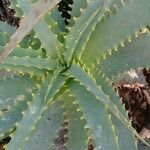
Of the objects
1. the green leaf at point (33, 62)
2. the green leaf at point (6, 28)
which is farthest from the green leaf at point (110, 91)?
the green leaf at point (6, 28)

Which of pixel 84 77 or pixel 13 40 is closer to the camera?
pixel 13 40

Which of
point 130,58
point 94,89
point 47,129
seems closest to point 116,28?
point 130,58

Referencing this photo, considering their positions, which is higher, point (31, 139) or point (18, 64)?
point (18, 64)

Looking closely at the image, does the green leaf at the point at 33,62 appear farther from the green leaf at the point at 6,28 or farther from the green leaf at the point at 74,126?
the green leaf at the point at 6,28

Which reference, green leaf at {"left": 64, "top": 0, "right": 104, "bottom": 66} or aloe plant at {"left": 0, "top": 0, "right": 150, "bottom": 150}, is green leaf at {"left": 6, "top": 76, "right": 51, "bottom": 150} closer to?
aloe plant at {"left": 0, "top": 0, "right": 150, "bottom": 150}

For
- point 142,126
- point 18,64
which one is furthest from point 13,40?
point 142,126

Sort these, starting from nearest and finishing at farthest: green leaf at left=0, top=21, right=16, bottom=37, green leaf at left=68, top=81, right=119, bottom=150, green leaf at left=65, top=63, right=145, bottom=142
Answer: green leaf at left=65, top=63, right=145, bottom=142, green leaf at left=68, top=81, right=119, bottom=150, green leaf at left=0, top=21, right=16, bottom=37

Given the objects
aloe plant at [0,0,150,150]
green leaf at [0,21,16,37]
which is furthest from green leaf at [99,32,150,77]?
green leaf at [0,21,16,37]

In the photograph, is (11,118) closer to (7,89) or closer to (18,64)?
(7,89)
